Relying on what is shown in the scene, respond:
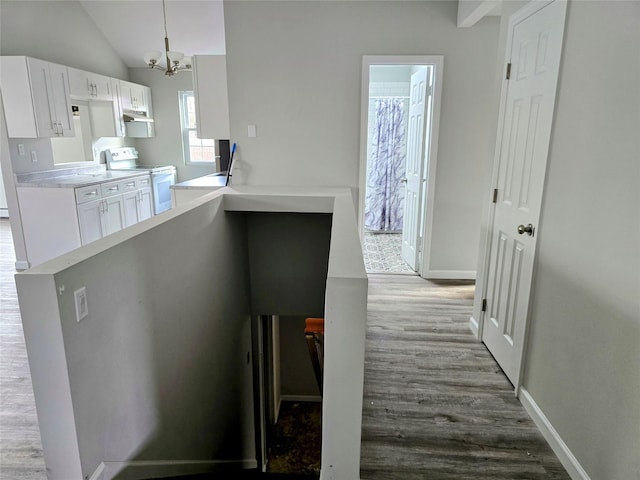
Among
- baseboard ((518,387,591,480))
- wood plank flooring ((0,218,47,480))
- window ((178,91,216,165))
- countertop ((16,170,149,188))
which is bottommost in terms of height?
wood plank flooring ((0,218,47,480))

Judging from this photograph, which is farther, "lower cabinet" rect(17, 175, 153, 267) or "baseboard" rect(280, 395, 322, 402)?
"baseboard" rect(280, 395, 322, 402)

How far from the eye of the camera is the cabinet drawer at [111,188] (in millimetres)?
4836

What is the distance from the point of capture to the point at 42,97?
4.36 meters

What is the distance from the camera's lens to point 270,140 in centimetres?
391

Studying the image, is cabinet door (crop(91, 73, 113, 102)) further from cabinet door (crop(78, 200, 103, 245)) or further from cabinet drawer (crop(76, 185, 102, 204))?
cabinet door (crop(78, 200, 103, 245))

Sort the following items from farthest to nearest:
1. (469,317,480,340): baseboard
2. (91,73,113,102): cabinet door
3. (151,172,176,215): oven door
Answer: (151,172,176,215): oven door < (91,73,113,102): cabinet door < (469,317,480,340): baseboard

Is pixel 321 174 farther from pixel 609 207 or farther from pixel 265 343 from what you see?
pixel 609 207

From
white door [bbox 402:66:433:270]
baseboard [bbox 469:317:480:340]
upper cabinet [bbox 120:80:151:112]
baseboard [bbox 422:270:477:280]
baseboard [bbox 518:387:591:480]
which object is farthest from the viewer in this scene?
upper cabinet [bbox 120:80:151:112]

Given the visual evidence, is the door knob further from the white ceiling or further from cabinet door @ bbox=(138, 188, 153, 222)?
cabinet door @ bbox=(138, 188, 153, 222)

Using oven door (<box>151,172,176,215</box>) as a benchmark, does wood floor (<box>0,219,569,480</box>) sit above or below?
below

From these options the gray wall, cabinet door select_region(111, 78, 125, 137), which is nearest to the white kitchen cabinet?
cabinet door select_region(111, 78, 125, 137)

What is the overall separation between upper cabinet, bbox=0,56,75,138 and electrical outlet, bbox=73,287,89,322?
396cm

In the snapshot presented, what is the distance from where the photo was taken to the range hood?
234 inches

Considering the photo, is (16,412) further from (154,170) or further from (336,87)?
(154,170)
